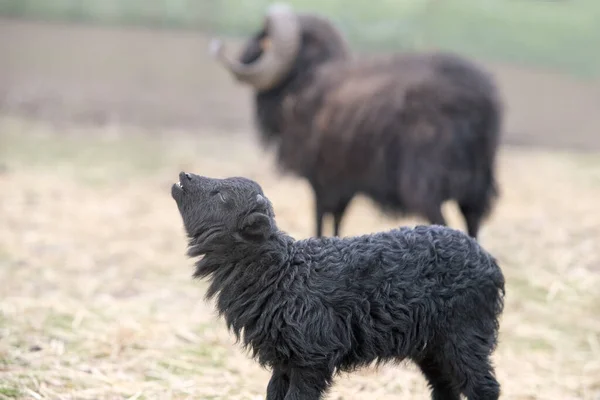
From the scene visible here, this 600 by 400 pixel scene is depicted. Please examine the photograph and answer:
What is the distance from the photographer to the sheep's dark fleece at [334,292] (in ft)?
9.62

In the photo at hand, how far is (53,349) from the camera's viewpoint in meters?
4.11

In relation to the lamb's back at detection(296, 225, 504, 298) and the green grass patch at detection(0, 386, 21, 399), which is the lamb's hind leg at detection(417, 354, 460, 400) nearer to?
the lamb's back at detection(296, 225, 504, 298)

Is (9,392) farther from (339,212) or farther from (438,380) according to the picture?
(339,212)

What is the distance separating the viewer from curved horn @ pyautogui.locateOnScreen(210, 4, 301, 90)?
7.25m

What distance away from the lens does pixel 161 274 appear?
20.0 ft

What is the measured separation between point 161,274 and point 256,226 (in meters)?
3.33

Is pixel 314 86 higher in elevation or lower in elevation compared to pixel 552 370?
higher

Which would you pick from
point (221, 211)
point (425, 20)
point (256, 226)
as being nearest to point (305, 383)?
point (256, 226)

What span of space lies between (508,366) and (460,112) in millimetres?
2107

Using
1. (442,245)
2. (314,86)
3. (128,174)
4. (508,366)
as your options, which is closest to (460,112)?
(314,86)

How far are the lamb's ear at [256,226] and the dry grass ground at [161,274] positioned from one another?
1.14 m

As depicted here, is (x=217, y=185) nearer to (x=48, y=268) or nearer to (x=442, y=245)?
(x=442, y=245)

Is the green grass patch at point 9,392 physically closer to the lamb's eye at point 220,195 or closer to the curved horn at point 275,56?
the lamb's eye at point 220,195

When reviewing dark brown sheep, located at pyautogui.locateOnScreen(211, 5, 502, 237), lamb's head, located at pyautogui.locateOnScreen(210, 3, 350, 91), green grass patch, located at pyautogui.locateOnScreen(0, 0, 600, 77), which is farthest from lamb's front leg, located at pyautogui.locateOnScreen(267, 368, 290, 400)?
green grass patch, located at pyautogui.locateOnScreen(0, 0, 600, 77)
